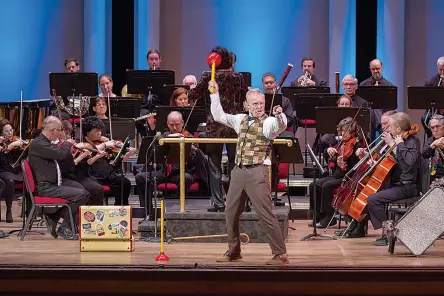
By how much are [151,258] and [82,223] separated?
2.68 feet

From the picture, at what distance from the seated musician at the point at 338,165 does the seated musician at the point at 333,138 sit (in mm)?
429

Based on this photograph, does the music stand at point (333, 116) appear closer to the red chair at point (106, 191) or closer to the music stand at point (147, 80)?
the music stand at point (147, 80)

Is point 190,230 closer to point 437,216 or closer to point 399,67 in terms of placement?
point 437,216

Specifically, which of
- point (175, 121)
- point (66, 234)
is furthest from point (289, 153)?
point (66, 234)

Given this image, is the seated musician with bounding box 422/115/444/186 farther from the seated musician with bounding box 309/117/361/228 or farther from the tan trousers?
the tan trousers

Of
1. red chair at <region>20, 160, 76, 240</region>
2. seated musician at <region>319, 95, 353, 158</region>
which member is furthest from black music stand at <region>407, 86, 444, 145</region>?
red chair at <region>20, 160, 76, 240</region>

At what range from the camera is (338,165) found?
9445 millimetres

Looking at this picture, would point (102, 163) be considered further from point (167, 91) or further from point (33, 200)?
point (33, 200)

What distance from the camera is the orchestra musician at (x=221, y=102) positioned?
8195 mm

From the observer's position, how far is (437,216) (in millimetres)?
7562

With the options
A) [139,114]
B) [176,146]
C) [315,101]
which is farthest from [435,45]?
[176,146]

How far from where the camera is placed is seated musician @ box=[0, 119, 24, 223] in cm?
1002

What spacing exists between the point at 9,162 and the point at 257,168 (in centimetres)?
436

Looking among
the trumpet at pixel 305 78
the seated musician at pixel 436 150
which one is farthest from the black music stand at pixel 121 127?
the seated musician at pixel 436 150
